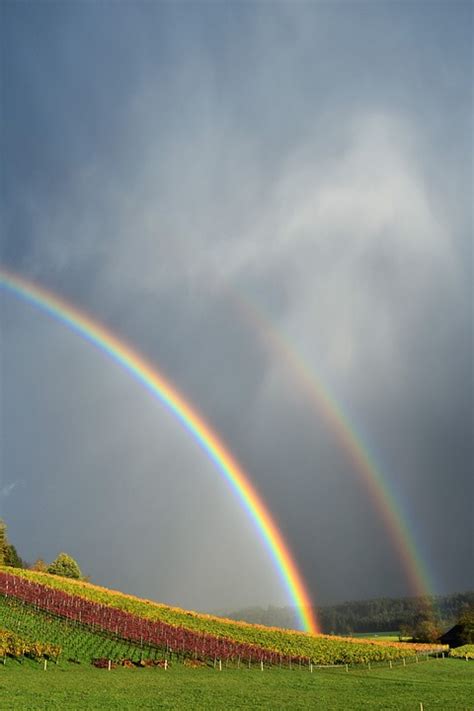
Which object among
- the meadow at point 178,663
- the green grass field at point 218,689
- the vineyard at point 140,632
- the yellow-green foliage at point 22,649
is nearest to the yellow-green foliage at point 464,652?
the meadow at point 178,663

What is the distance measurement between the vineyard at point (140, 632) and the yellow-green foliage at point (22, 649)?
360cm

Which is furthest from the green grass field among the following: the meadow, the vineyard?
the vineyard

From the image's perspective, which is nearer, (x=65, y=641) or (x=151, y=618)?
(x=65, y=641)

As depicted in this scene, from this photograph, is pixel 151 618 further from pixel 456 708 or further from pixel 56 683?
pixel 456 708

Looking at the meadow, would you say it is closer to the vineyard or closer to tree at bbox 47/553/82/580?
the vineyard

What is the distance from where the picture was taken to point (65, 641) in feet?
195

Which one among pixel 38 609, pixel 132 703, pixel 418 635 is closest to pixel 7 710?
pixel 132 703

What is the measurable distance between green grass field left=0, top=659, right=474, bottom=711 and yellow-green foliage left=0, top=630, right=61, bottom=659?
926 millimetres

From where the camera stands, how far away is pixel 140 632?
66.5m

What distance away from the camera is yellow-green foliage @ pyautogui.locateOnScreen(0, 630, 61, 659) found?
47656mm

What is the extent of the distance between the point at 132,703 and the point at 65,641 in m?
26.1

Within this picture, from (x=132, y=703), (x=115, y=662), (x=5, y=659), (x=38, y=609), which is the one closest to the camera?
(x=132, y=703)

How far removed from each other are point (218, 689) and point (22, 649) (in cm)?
1737

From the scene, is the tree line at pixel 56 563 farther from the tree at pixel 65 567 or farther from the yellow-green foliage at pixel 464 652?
the yellow-green foliage at pixel 464 652
